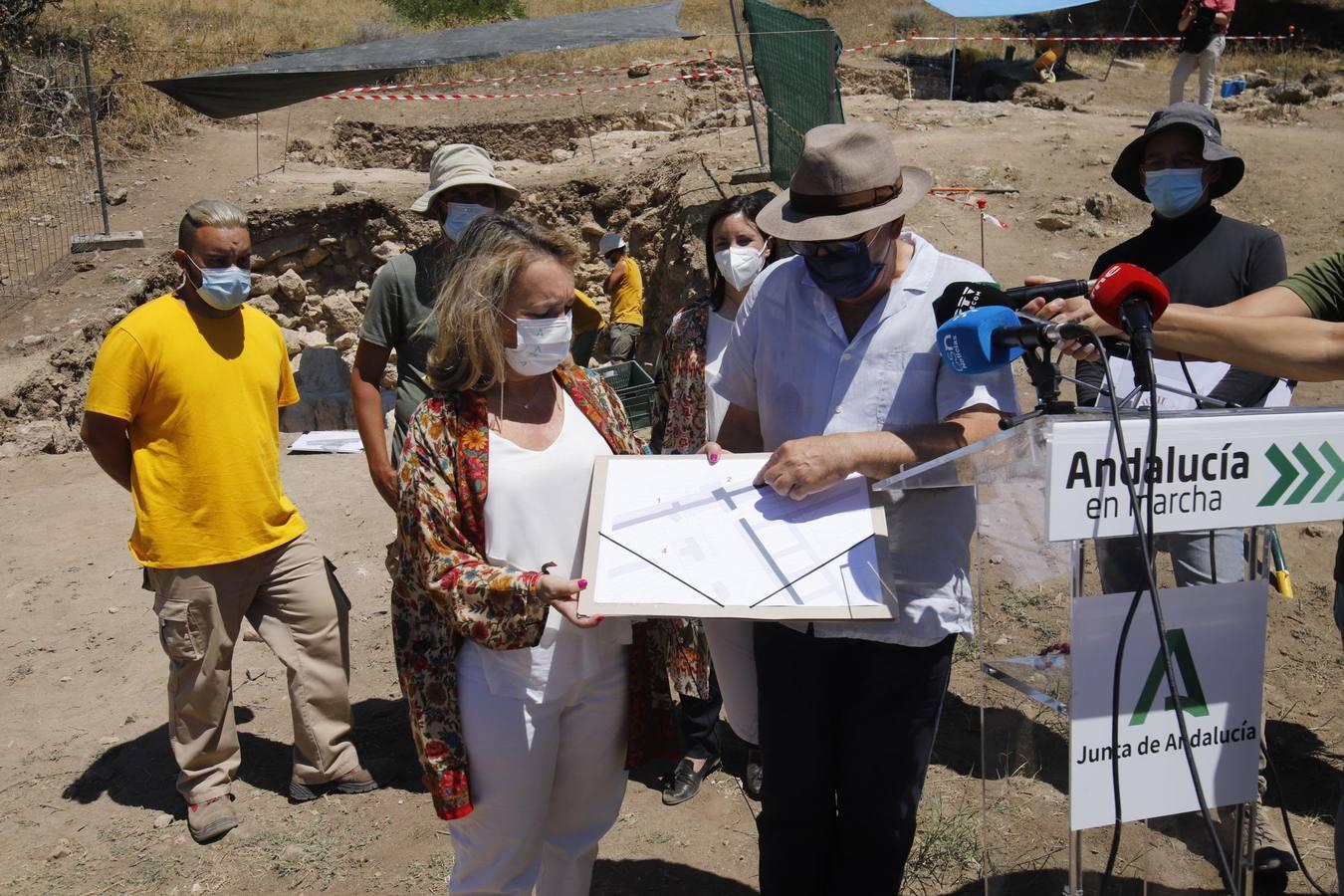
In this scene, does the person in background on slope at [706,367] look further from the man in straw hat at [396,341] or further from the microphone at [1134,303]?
the microphone at [1134,303]

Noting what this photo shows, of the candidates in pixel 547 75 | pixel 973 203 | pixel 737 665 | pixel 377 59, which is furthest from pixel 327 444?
pixel 547 75

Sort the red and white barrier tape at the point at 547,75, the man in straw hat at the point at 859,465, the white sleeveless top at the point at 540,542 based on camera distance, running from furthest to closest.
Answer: the red and white barrier tape at the point at 547,75 < the white sleeveless top at the point at 540,542 < the man in straw hat at the point at 859,465

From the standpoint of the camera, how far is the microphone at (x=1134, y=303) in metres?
1.83

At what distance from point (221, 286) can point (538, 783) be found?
2413mm

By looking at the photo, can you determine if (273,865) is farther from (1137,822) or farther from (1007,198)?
(1007,198)

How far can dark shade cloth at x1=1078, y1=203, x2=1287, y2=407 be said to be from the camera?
369cm

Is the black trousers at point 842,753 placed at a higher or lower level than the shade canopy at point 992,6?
lower

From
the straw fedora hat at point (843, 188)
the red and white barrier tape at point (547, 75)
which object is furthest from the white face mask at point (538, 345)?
the red and white barrier tape at point (547, 75)

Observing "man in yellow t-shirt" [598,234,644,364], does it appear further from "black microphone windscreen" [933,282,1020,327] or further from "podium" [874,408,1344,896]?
"podium" [874,408,1344,896]

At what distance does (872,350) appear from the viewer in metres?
2.53

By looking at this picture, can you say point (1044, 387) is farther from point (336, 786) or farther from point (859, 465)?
point (336, 786)

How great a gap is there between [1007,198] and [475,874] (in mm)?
9005

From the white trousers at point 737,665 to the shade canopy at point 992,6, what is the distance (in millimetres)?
11641

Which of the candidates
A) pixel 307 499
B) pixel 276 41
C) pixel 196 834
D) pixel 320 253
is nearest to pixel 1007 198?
pixel 307 499
